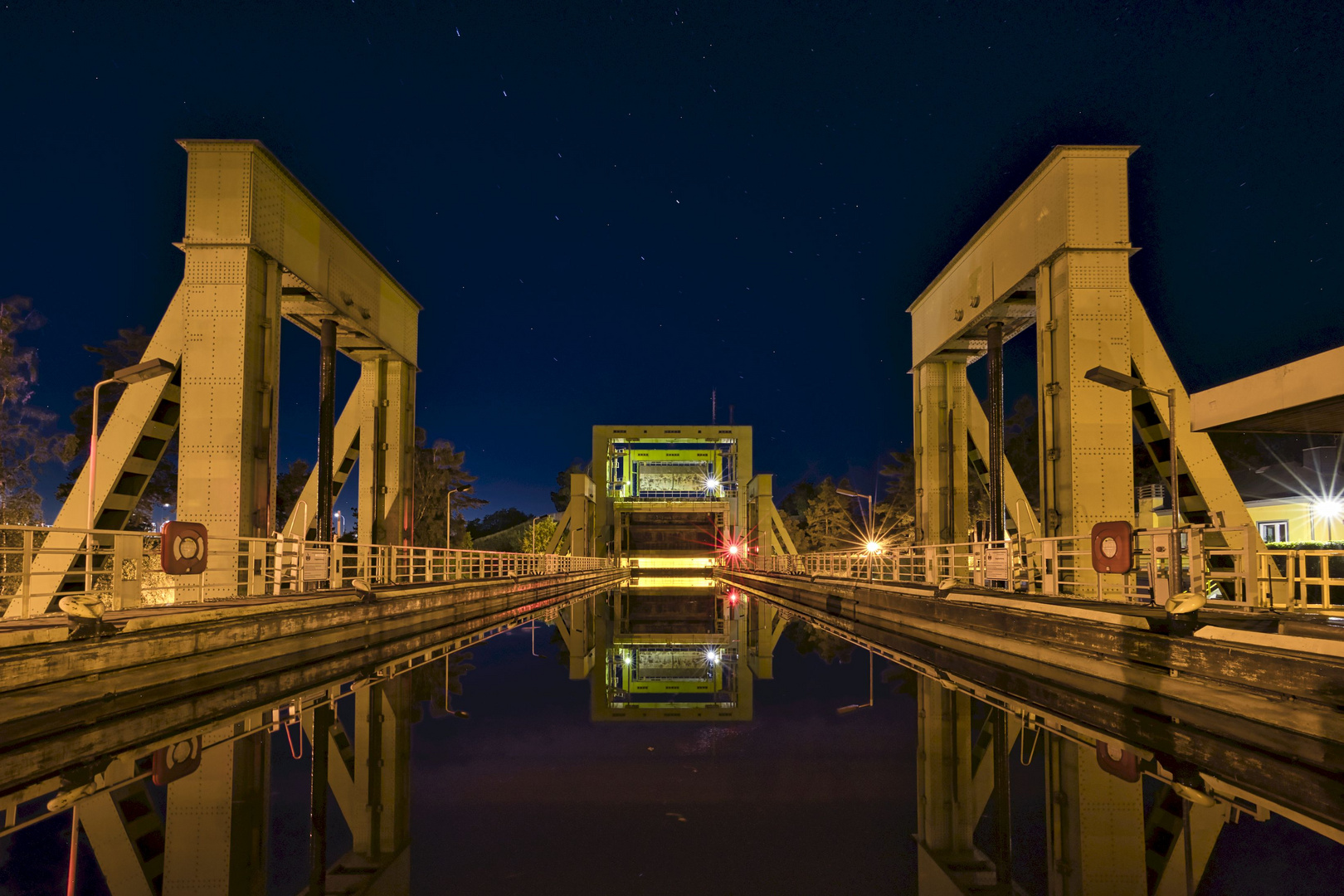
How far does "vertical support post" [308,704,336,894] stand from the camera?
369 centimetres

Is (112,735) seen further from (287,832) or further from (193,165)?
(193,165)

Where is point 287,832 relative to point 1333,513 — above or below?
below

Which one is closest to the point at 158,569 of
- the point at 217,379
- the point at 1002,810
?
the point at 217,379

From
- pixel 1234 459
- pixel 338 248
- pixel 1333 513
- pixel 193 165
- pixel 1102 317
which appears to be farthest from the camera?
pixel 1234 459

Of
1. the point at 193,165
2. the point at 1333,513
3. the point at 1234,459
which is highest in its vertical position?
the point at 193,165

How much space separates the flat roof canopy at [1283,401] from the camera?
24.9ft

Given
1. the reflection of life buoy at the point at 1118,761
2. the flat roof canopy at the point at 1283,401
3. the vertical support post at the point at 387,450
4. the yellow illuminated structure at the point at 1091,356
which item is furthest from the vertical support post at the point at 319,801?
the vertical support post at the point at 387,450

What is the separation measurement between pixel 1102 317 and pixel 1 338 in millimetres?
37998

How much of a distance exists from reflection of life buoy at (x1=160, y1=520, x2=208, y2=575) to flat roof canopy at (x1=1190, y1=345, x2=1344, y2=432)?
1182cm

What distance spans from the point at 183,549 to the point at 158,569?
14.4 feet

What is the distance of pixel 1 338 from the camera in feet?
105

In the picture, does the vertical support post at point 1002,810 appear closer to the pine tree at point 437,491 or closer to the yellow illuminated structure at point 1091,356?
the yellow illuminated structure at point 1091,356

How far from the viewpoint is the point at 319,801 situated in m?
4.76

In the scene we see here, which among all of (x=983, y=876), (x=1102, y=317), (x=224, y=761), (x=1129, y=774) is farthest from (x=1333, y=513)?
(x=224, y=761)
